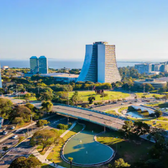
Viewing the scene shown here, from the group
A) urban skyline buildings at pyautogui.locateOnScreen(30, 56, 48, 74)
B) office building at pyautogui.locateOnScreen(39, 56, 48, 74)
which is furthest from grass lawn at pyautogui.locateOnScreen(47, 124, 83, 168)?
urban skyline buildings at pyautogui.locateOnScreen(30, 56, 48, 74)

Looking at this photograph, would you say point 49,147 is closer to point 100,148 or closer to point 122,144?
point 100,148

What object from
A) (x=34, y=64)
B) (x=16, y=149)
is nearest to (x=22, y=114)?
(x=16, y=149)

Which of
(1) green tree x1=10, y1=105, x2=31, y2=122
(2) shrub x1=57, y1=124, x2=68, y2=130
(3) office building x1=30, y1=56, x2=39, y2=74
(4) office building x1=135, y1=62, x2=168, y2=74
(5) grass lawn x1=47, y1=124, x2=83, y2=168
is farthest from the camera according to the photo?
(4) office building x1=135, y1=62, x2=168, y2=74

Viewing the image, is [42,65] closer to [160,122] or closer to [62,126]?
[62,126]

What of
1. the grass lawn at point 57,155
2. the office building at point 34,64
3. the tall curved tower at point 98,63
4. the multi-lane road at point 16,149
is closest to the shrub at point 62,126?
the grass lawn at point 57,155

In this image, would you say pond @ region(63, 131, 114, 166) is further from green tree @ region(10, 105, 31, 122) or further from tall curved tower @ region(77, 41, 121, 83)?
tall curved tower @ region(77, 41, 121, 83)
